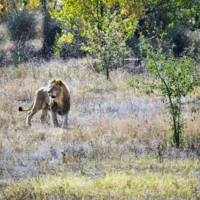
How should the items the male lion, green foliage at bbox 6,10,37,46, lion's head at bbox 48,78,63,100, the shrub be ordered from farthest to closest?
1. green foliage at bbox 6,10,37,46
2. the shrub
3. the male lion
4. lion's head at bbox 48,78,63,100

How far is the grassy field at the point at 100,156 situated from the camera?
12.1ft

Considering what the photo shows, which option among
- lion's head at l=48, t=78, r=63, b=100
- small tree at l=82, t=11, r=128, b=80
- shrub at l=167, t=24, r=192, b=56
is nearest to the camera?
lion's head at l=48, t=78, r=63, b=100

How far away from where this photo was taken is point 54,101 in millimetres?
7008

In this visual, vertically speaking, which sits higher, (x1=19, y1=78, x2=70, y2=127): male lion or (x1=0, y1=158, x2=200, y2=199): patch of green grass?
(x1=19, y1=78, x2=70, y2=127): male lion

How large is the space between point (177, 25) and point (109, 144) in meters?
16.0

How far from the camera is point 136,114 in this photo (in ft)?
24.7

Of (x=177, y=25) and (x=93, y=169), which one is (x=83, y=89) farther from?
(x=177, y=25)

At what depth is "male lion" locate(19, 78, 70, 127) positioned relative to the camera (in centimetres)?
681

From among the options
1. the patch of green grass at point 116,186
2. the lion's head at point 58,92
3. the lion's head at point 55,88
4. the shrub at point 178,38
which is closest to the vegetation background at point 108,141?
the patch of green grass at point 116,186

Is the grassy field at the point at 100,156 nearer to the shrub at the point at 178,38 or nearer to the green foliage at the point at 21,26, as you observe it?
the shrub at the point at 178,38

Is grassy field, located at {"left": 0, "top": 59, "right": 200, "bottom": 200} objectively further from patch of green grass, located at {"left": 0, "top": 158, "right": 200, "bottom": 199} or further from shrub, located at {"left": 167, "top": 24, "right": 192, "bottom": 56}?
shrub, located at {"left": 167, "top": 24, "right": 192, "bottom": 56}

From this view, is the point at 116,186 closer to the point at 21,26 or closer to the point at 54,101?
the point at 54,101

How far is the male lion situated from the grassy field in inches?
13.1

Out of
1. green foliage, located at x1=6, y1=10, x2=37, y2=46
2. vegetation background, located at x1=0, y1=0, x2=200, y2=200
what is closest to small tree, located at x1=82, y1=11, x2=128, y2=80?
vegetation background, located at x1=0, y1=0, x2=200, y2=200
